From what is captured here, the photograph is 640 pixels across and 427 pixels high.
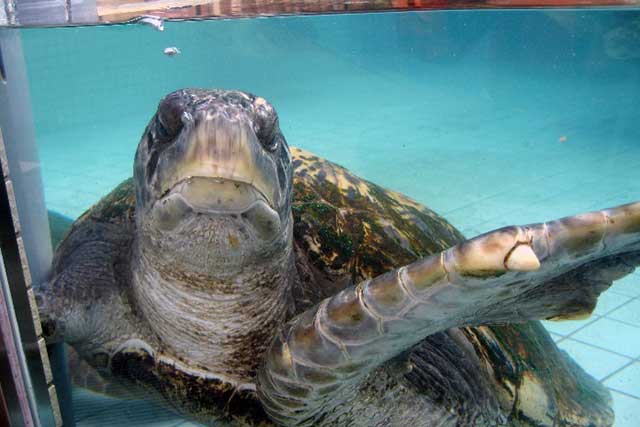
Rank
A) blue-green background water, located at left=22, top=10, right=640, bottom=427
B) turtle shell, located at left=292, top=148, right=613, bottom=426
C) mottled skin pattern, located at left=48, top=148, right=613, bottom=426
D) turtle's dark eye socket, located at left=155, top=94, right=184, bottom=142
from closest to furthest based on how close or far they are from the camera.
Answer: turtle's dark eye socket, located at left=155, top=94, right=184, bottom=142
mottled skin pattern, located at left=48, top=148, right=613, bottom=426
turtle shell, located at left=292, top=148, right=613, bottom=426
blue-green background water, located at left=22, top=10, right=640, bottom=427

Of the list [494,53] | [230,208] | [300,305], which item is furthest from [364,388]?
[494,53]

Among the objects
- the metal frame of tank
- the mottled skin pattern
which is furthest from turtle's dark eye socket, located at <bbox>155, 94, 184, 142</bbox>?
the metal frame of tank

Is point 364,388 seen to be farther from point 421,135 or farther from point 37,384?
point 421,135

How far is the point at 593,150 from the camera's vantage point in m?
10.5

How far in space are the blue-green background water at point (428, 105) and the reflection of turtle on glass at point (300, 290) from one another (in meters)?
0.76

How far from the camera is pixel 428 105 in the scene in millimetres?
15656

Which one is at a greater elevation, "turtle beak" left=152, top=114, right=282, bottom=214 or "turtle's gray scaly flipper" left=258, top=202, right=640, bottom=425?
"turtle beak" left=152, top=114, right=282, bottom=214

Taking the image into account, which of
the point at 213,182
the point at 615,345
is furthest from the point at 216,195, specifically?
the point at 615,345

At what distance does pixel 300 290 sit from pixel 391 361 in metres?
0.44

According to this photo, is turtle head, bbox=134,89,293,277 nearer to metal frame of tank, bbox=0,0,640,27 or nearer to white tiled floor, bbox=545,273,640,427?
metal frame of tank, bbox=0,0,640,27

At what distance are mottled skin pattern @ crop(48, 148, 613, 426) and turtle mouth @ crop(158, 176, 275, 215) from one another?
0.64 m

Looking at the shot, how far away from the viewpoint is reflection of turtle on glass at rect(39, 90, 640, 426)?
1123 millimetres

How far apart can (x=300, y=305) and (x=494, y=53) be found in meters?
22.2

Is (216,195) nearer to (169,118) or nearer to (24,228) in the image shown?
(169,118)
